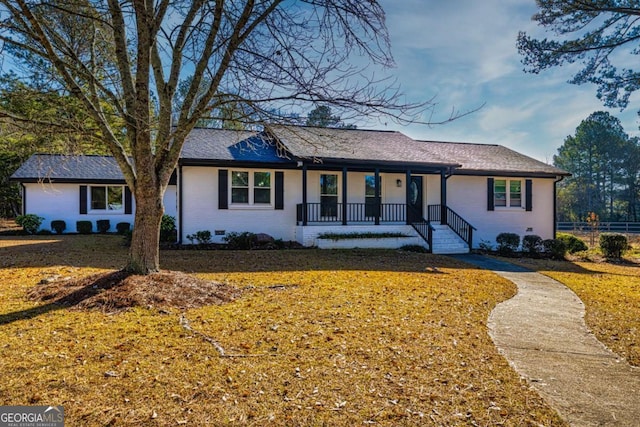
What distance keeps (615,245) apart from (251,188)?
581 inches

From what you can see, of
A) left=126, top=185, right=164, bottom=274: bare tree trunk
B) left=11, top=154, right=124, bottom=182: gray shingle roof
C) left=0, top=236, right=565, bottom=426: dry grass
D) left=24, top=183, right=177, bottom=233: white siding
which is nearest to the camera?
left=0, top=236, right=565, bottom=426: dry grass

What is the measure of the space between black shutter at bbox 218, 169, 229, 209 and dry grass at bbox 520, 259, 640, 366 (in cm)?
1080

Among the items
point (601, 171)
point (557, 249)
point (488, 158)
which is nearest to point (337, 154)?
point (488, 158)

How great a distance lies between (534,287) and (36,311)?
960 centimetres

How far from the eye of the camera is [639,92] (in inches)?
622

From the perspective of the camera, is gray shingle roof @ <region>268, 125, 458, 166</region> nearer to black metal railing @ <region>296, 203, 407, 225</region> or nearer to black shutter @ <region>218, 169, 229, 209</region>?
black metal railing @ <region>296, 203, 407, 225</region>

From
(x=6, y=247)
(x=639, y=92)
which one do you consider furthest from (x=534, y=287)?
(x=6, y=247)

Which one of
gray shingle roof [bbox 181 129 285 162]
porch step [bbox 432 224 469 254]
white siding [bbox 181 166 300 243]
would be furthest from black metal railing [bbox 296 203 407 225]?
gray shingle roof [bbox 181 129 285 162]

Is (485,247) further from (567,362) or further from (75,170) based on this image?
(75,170)

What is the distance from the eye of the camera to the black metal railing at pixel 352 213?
49.2 feet

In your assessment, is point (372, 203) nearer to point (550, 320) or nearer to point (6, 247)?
point (550, 320)

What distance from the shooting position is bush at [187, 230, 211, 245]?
13664 millimetres

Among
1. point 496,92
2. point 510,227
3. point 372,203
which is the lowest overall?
point 510,227

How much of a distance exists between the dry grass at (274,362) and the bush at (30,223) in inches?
537
